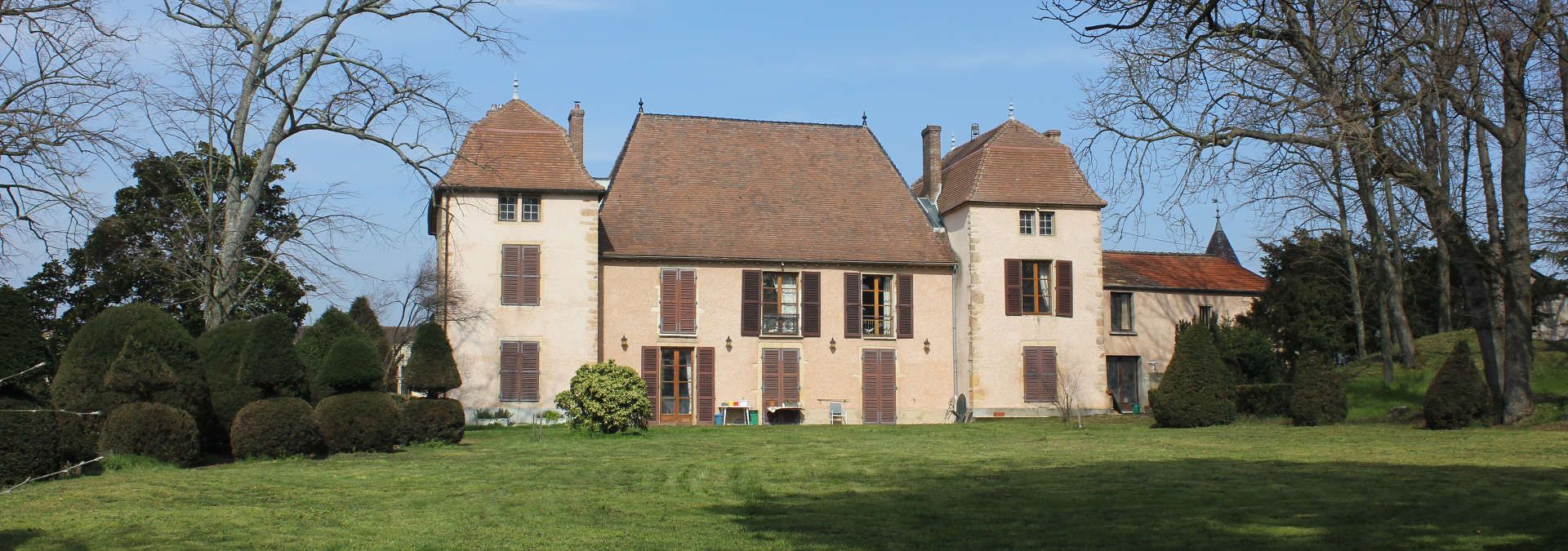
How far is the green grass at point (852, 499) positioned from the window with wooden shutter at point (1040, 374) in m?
12.8

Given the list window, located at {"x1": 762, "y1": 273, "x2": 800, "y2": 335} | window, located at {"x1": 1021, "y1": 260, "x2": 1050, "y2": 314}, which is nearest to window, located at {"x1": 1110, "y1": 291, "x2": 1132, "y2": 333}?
window, located at {"x1": 1021, "y1": 260, "x2": 1050, "y2": 314}

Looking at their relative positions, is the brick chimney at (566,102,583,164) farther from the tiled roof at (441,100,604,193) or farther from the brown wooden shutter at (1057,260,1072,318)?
the brown wooden shutter at (1057,260,1072,318)

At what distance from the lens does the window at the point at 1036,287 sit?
101 feet

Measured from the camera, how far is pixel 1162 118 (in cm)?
1625

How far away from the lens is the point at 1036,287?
31.0m

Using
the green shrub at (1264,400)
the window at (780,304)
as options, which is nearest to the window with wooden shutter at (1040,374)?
the window at (780,304)

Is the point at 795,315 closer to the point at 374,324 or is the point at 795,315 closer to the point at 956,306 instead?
the point at 956,306

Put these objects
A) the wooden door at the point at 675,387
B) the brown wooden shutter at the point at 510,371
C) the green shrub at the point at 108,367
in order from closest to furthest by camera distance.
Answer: the green shrub at the point at 108,367 → the brown wooden shutter at the point at 510,371 → the wooden door at the point at 675,387

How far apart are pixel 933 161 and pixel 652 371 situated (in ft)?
31.9

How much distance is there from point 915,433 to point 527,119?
1206 centimetres

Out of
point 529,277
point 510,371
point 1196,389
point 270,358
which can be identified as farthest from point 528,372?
point 1196,389

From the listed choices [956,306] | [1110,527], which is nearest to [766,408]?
[956,306]

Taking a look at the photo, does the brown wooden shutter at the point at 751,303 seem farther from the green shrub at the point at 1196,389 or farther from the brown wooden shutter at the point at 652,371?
the green shrub at the point at 1196,389

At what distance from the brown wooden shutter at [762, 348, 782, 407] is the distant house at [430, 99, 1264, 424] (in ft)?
0.15
